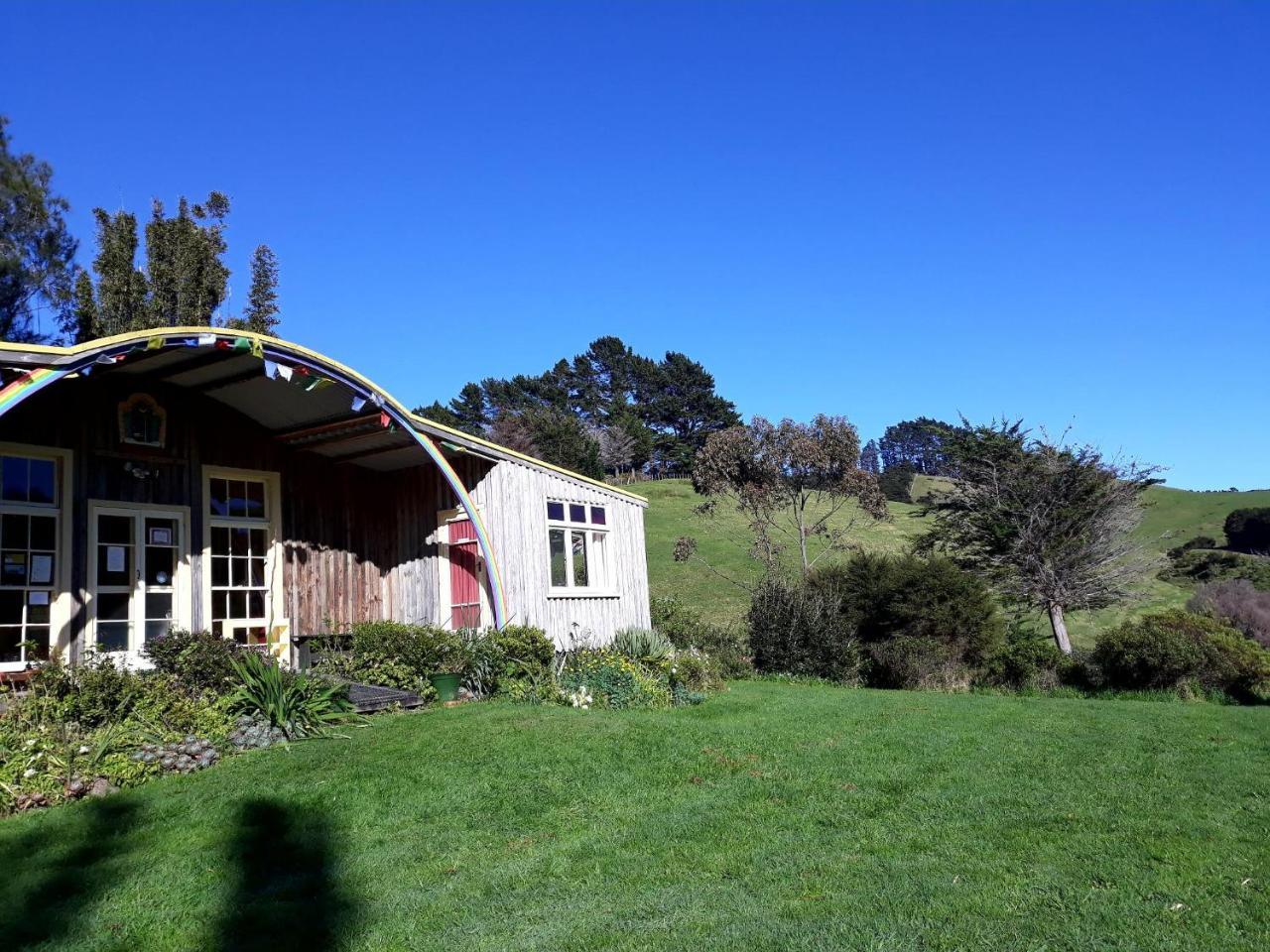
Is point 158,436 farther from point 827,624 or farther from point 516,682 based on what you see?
point 827,624

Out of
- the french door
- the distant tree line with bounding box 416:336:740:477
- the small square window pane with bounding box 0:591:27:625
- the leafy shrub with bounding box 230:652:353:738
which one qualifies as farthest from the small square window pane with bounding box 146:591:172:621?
the distant tree line with bounding box 416:336:740:477

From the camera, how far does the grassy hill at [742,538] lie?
28.9 metres

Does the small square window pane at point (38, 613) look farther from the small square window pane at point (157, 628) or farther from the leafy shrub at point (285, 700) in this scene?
the leafy shrub at point (285, 700)

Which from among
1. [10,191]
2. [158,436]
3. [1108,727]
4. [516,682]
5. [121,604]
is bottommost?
[1108,727]

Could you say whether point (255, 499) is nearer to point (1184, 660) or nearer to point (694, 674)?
point (694, 674)

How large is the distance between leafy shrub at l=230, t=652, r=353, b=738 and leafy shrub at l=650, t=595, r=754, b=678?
328 inches

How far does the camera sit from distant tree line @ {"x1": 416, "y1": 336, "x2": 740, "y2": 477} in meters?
60.6

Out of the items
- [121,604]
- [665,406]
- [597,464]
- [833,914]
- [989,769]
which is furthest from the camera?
[665,406]

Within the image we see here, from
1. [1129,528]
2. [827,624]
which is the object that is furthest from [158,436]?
[1129,528]

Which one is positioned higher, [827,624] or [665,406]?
[665,406]

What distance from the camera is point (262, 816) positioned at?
6.92m

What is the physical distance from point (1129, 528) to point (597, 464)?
27.8 meters

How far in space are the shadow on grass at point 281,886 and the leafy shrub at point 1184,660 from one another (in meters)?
14.5

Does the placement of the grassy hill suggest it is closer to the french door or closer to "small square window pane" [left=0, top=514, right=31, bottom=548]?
the french door
